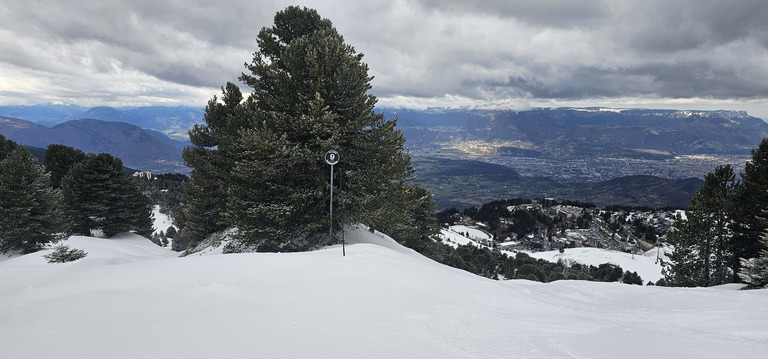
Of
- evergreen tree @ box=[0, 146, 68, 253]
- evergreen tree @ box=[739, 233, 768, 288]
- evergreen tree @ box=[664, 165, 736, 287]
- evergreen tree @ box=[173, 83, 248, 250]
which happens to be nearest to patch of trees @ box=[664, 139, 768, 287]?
evergreen tree @ box=[664, 165, 736, 287]

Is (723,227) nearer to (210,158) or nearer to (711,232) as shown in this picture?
(711,232)

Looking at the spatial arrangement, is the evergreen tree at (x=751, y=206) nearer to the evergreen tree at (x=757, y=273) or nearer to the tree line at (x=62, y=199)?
the evergreen tree at (x=757, y=273)

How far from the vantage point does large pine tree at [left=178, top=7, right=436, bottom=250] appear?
14.2 meters

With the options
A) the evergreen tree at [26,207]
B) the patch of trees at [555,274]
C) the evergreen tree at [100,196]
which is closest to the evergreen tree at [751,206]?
the patch of trees at [555,274]

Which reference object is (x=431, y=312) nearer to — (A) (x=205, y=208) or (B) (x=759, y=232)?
(A) (x=205, y=208)

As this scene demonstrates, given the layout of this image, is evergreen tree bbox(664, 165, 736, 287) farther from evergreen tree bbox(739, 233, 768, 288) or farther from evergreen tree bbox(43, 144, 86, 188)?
evergreen tree bbox(43, 144, 86, 188)

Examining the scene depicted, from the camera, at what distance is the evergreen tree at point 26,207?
22.2 meters

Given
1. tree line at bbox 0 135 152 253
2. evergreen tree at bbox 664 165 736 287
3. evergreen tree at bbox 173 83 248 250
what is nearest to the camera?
tree line at bbox 0 135 152 253

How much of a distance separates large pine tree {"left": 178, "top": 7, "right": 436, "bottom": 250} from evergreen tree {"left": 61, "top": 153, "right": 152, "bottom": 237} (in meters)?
27.5

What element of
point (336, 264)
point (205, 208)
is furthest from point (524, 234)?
point (336, 264)

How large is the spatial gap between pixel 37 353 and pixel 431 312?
4621 mm

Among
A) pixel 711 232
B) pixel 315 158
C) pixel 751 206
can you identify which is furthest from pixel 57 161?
pixel 751 206

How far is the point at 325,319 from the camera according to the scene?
4570mm

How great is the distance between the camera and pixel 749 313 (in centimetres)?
630
